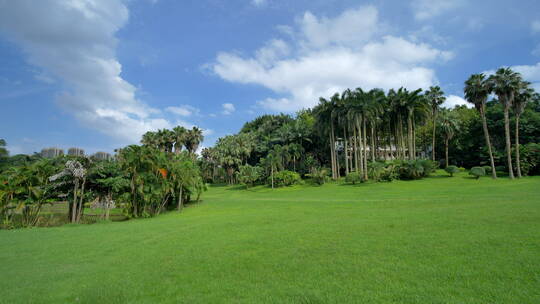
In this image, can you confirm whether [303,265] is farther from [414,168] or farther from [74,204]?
[414,168]

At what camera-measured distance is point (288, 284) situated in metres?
→ 5.88

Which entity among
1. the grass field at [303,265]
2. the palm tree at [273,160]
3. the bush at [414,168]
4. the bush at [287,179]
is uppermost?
the palm tree at [273,160]

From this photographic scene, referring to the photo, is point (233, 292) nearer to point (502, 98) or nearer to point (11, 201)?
point (11, 201)

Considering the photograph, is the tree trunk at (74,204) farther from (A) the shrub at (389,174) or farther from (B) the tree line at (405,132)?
(A) the shrub at (389,174)

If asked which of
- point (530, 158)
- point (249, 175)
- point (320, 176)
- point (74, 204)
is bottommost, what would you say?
point (74, 204)

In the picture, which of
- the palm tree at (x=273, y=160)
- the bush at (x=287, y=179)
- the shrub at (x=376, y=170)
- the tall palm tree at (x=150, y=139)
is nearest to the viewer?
the shrub at (x=376, y=170)

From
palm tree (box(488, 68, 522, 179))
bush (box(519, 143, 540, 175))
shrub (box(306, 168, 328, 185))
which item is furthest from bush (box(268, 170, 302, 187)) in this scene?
bush (box(519, 143, 540, 175))

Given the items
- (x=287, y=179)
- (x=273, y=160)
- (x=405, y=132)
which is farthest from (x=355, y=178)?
(x=405, y=132)

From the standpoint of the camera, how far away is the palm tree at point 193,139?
6041cm

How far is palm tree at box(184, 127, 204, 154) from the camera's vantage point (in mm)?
60406

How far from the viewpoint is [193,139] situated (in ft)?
199

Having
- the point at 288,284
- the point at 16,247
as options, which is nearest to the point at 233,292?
the point at 288,284

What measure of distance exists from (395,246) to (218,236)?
6821 mm

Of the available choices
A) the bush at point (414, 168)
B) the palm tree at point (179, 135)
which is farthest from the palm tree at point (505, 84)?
the palm tree at point (179, 135)
